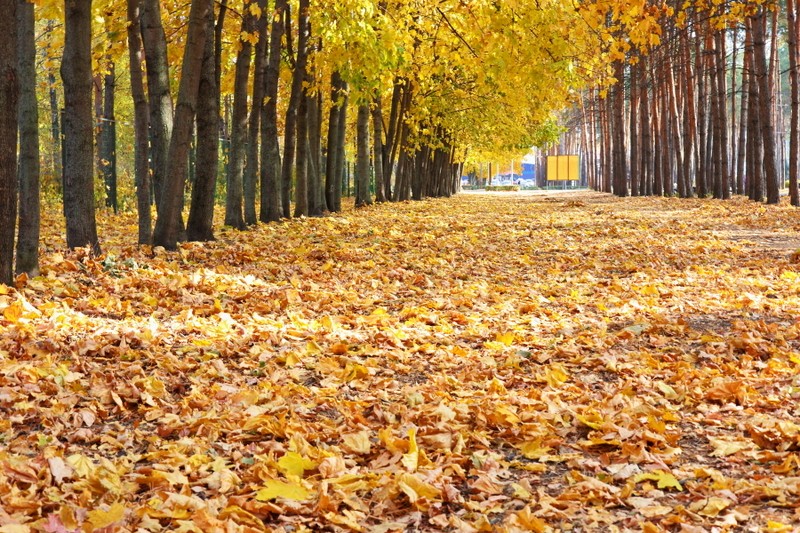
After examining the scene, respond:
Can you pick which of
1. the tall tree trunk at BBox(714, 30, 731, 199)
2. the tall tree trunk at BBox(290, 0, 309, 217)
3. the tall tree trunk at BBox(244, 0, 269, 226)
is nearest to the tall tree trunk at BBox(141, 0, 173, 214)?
the tall tree trunk at BBox(244, 0, 269, 226)

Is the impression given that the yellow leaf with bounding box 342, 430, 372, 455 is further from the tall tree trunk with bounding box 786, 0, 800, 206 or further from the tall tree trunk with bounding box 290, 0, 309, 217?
the tall tree trunk with bounding box 786, 0, 800, 206

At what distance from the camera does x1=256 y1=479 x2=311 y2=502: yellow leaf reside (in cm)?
370

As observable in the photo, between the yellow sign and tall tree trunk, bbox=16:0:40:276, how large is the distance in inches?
3330

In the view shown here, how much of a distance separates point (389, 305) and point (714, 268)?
494cm

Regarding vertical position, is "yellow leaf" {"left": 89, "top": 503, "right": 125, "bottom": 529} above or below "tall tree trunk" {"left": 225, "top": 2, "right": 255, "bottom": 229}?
below

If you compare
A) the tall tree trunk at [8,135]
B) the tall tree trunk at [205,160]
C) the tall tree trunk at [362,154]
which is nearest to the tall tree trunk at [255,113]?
the tall tree trunk at [205,160]

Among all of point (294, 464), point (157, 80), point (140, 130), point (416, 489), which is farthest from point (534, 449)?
point (140, 130)

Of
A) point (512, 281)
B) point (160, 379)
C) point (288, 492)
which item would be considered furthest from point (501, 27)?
point (288, 492)

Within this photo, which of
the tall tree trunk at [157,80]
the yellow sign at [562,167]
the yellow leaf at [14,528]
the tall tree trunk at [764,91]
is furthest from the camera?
the yellow sign at [562,167]

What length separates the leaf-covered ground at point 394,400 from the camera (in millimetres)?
3643

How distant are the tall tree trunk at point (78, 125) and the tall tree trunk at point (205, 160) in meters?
3.55

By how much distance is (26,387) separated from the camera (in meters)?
5.29

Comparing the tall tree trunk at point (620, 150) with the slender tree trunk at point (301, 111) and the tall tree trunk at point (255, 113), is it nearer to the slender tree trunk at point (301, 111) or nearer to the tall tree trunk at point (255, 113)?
the slender tree trunk at point (301, 111)

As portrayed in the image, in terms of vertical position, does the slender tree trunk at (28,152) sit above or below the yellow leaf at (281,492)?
above
